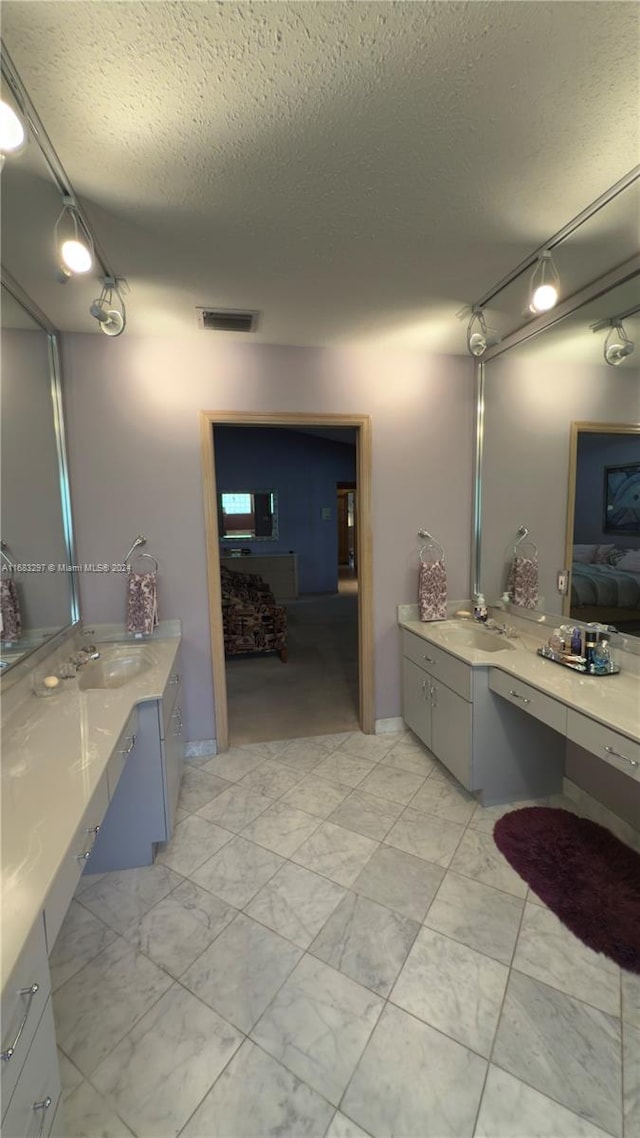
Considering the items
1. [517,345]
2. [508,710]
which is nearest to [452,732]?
[508,710]

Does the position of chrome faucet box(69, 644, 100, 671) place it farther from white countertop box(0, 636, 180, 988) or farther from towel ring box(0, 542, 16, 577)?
towel ring box(0, 542, 16, 577)

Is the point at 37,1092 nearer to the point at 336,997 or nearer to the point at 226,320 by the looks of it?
the point at 336,997

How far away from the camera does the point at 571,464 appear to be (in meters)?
2.22

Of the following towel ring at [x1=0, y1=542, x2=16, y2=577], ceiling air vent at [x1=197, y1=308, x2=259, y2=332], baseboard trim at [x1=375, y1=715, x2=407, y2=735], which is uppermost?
ceiling air vent at [x1=197, y1=308, x2=259, y2=332]

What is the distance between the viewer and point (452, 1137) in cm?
103

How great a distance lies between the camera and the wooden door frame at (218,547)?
261 cm

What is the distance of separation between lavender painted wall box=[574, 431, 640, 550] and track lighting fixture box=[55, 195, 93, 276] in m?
2.23

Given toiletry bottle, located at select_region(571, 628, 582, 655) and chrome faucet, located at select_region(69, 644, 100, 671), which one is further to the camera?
chrome faucet, located at select_region(69, 644, 100, 671)

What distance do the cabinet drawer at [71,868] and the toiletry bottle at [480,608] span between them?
231 cm

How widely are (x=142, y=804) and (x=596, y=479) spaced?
2.56 metres

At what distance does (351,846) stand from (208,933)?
0.70 metres

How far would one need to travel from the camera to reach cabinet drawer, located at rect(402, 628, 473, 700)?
2201 mm

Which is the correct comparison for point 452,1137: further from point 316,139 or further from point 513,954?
point 316,139

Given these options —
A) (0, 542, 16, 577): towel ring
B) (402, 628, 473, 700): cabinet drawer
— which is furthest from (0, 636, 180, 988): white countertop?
(402, 628, 473, 700): cabinet drawer
